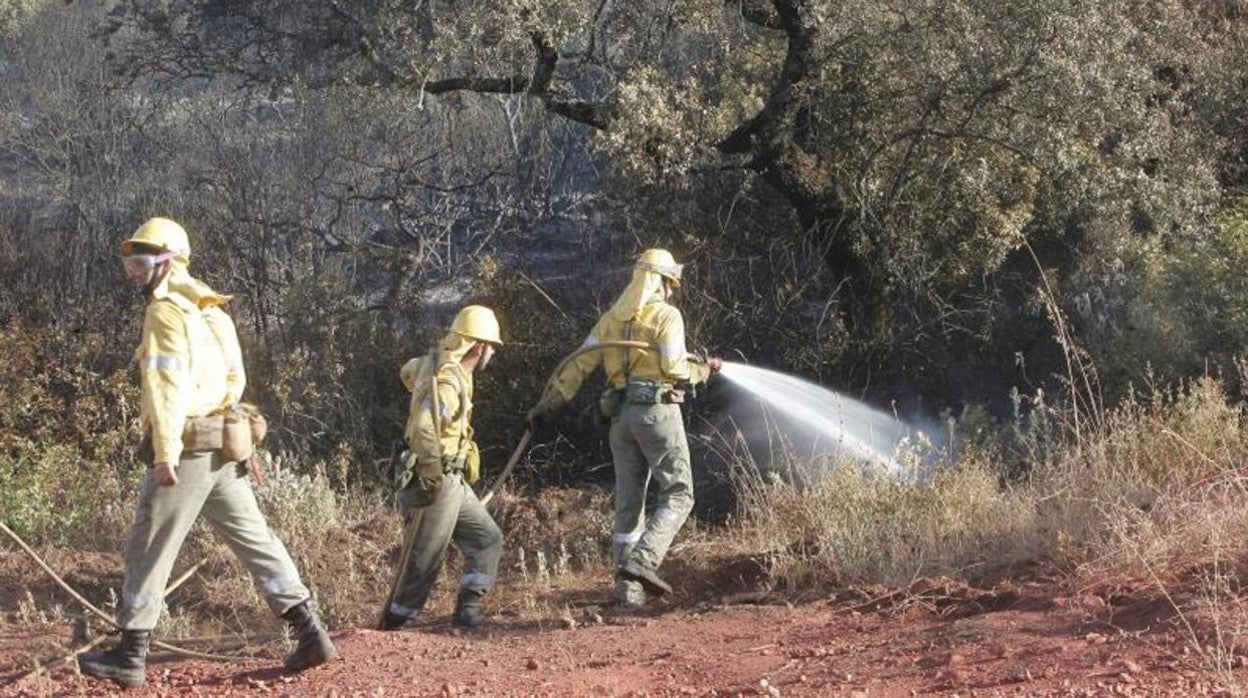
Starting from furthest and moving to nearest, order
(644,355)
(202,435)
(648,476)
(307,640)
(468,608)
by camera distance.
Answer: (648,476)
(644,355)
(468,608)
(307,640)
(202,435)

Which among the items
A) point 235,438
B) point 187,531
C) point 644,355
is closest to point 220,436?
point 235,438

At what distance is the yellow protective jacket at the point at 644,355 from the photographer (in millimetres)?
8133

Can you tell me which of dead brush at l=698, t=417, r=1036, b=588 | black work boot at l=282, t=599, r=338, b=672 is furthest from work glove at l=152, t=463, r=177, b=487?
dead brush at l=698, t=417, r=1036, b=588

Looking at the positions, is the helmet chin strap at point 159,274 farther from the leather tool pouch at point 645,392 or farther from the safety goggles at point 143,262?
the leather tool pouch at point 645,392

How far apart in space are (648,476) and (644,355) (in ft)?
2.24

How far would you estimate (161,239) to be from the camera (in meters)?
6.32

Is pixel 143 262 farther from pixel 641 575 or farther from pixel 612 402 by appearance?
pixel 641 575

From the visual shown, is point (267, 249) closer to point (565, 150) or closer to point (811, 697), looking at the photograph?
point (565, 150)

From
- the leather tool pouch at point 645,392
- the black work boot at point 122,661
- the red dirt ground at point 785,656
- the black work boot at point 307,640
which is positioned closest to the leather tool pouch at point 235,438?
the black work boot at point 307,640

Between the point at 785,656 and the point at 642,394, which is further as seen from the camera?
the point at 642,394

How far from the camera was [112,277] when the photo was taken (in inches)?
599

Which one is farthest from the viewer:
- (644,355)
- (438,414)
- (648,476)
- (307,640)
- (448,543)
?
(648,476)

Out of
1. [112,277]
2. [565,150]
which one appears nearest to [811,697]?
[565,150]

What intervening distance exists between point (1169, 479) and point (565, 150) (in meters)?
7.75
